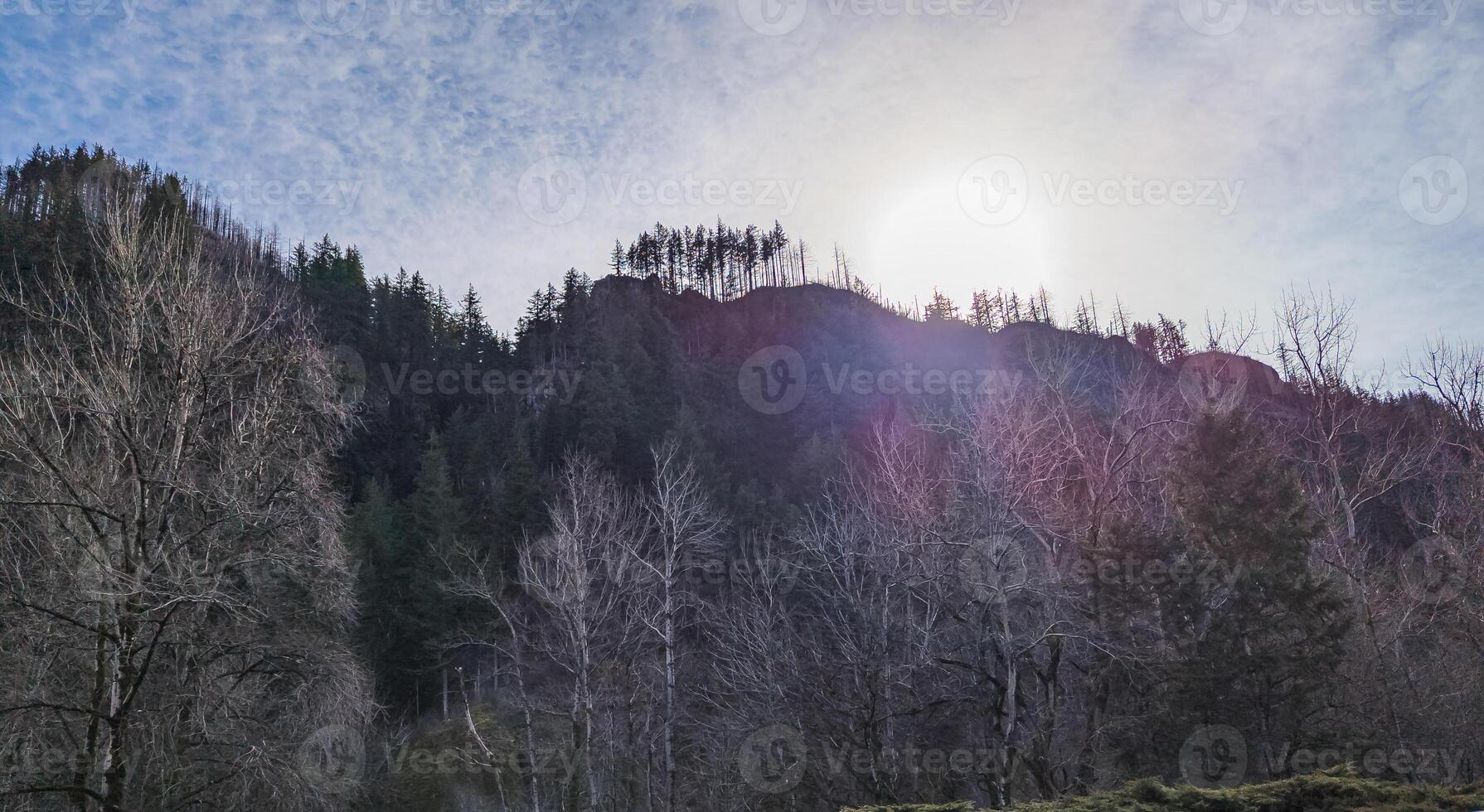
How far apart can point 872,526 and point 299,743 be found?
45.5 feet

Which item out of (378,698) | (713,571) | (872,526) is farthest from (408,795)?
(872,526)
